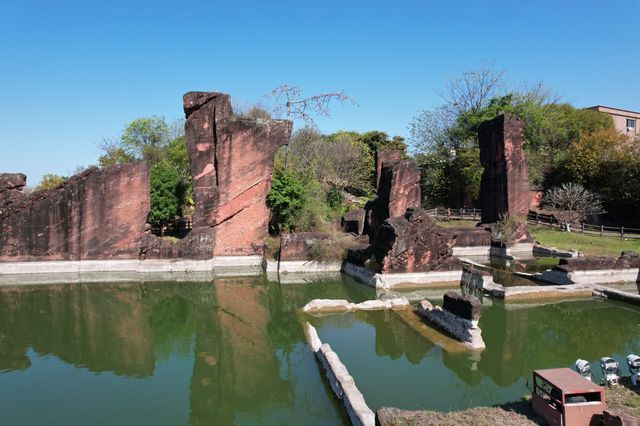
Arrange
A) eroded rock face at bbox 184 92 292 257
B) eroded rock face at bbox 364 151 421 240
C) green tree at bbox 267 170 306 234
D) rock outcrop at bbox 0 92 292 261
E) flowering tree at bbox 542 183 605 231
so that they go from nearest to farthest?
rock outcrop at bbox 0 92 292 261, eroded rock face at bbox 184 92 292 257, green tree at bbox 267 170 306 234, eroded rock face at bbox 364 151 421 240, flowering tree at bbox 542 183 605 231

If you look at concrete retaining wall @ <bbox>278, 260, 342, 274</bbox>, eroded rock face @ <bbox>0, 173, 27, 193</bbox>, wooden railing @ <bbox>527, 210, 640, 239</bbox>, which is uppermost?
eroded rock face @ <bbox>0, 173, 27, 193</bbox>

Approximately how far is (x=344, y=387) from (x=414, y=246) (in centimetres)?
876

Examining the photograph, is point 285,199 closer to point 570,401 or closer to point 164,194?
point 164,194

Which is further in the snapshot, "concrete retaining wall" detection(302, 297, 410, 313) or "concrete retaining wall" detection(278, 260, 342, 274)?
"concrete retaining wall" detection(278, 260, 342, 274)

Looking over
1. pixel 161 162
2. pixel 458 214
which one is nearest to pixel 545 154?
pixel 458 214

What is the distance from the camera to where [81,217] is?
18078 millimetres

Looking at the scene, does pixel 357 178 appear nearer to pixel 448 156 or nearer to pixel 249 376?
pixel 448 156

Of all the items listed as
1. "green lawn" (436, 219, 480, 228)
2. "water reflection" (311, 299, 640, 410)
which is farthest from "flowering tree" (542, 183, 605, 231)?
"water reflection" (311, 299, 640, 410)

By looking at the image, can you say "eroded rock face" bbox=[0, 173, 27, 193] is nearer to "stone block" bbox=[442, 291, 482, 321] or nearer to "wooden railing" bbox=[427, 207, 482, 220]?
"stone block" bbox=[442, 291, 482, 321]

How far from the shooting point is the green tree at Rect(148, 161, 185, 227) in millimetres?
23906

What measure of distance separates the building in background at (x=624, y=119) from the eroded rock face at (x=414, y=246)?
124 feet

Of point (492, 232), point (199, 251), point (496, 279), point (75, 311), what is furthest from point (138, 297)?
point (492, 232)

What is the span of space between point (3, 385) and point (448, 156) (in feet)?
119

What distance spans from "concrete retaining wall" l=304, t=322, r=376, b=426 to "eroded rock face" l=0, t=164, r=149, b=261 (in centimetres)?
1184
